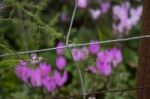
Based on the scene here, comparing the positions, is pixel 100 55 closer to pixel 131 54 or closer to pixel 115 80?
pixel 115 80

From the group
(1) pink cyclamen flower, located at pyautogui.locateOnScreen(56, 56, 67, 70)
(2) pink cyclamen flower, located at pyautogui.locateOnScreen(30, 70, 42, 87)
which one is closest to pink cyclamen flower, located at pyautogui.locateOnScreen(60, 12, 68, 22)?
(1) pink cyclamen flower, located at pyautogui.locateOnScreen(56, 56, 67, 70)

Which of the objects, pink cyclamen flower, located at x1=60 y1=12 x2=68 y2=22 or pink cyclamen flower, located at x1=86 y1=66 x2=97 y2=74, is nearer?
pink cyclamen flower, located at x1=86 y1=66 x2=97 y2=74

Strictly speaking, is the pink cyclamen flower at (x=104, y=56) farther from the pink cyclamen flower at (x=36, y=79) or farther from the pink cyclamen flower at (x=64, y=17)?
the pink cyclamen flower at (x=64, y=17)

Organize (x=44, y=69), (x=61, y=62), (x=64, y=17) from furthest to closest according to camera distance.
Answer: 1. (x=64, y=17)
2. (x=61, y=62)
3. (x=44, y=69)

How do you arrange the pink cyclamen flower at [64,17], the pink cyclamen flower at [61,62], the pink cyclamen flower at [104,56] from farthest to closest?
the pink cyclamen flower at [64,17] < the pink cyclamen flower at [61,62] < the pink cyclamen flower at [104,56]

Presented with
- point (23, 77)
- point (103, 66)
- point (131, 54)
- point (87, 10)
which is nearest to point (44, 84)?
point (23, 77)

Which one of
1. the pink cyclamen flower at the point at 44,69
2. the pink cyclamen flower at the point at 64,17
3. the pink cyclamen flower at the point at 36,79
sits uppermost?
the pink cyclamen flower at the point at 44,69

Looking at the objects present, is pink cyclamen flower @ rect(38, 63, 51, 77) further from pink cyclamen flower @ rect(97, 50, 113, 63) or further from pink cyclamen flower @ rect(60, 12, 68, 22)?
pink cyclamen flower @ rect(60, 12, 68, 22)

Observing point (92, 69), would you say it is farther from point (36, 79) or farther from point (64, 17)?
point (64, 17)

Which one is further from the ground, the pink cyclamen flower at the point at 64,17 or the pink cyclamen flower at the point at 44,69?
the pink cyclamen flower at the point at 44,69

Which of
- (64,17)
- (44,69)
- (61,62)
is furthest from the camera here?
(64,17)

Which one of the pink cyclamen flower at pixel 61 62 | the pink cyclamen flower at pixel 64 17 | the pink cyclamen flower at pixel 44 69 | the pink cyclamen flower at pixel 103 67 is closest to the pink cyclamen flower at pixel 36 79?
the pink cyclamen flower at pixel 44 69

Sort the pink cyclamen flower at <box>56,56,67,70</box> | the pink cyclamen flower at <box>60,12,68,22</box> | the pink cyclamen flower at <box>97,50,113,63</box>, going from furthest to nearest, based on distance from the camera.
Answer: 1. the pink cyclamen flower at <box>60,12,68,22</box>
2. the pink cyclamen flower at <box>56,56,67,70</box>
3. the pink cyclamen flower at <box>97,50,113,63</box>

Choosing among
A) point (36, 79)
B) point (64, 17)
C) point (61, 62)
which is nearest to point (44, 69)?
point (36, 79)
